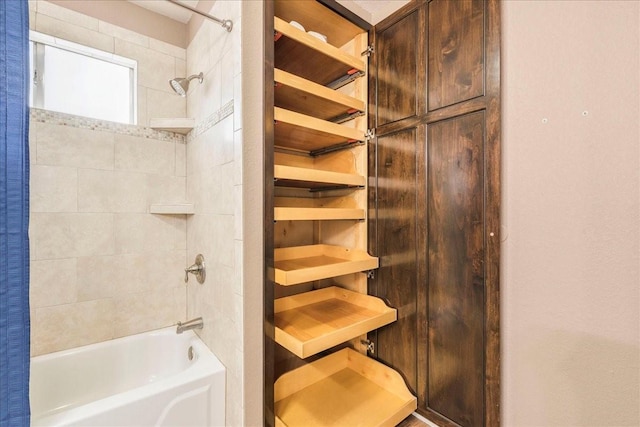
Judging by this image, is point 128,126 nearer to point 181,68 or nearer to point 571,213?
point 181,68

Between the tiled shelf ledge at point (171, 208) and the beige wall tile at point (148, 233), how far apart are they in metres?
0.10

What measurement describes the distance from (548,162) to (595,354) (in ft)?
2.17

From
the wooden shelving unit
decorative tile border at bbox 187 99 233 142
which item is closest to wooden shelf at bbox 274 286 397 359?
the wooden shelving unit

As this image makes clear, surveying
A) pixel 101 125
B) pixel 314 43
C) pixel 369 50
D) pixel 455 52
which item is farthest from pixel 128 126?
pixel 455 52

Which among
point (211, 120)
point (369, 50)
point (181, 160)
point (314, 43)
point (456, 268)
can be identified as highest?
point (369, 50)

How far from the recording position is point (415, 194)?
4.53ft

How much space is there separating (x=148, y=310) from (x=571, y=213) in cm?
221

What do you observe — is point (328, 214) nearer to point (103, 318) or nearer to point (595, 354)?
point (595, 354)

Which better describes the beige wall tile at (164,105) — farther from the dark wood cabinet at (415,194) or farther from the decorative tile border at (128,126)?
the dark wood cabinet at (415,194)

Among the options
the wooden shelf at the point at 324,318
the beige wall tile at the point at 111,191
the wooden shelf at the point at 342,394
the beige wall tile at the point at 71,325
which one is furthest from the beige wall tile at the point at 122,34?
the wooden shelf at the point at 342,394

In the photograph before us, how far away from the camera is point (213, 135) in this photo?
1.44 metres

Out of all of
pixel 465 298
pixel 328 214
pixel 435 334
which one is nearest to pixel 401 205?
pixel 328 214

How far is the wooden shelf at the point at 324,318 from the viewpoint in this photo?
1220 mm

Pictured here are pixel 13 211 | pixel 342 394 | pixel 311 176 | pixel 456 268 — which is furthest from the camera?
pixel 342 394
